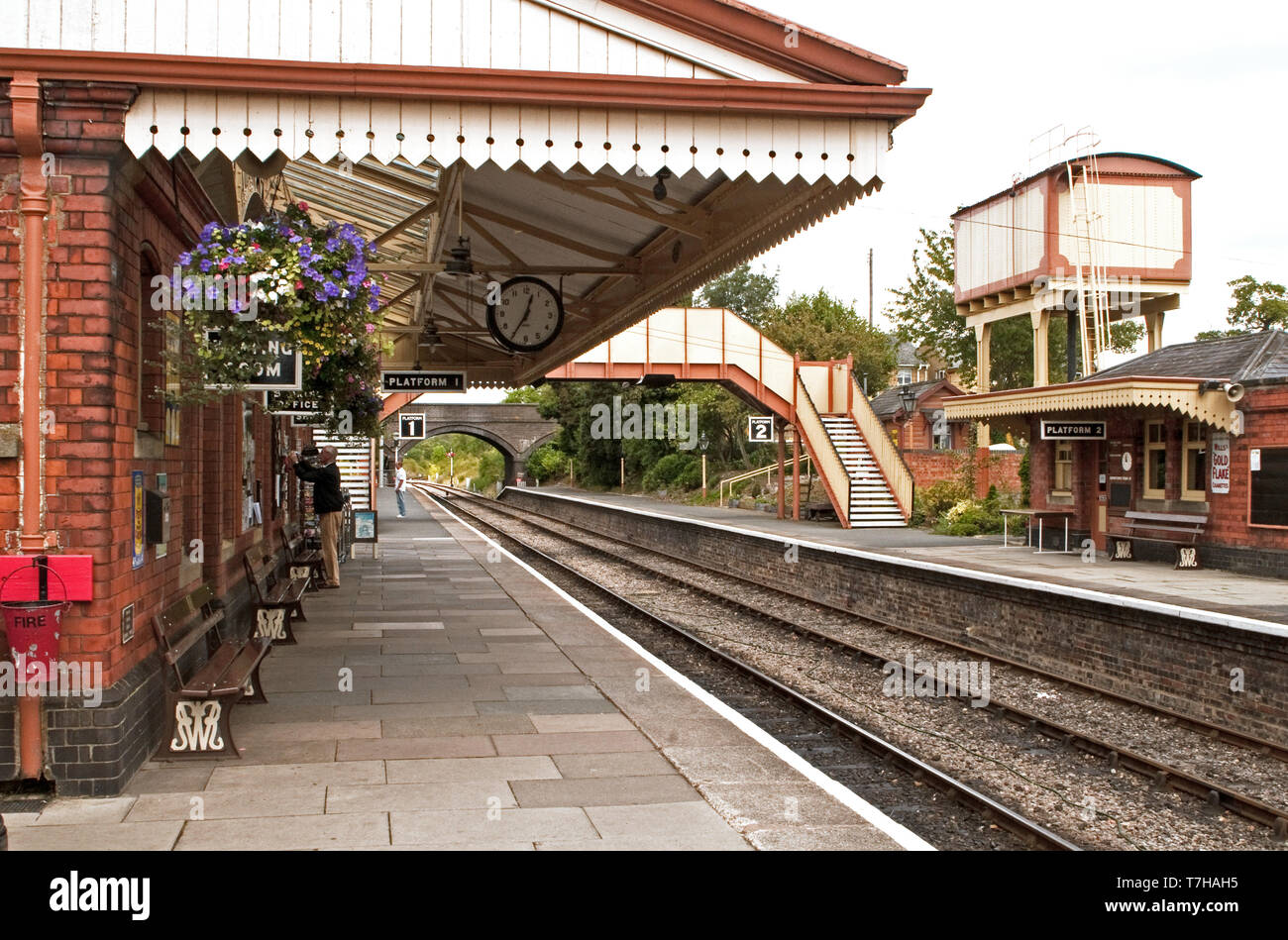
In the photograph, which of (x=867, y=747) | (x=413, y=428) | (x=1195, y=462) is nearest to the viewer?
(x=867, y=747)

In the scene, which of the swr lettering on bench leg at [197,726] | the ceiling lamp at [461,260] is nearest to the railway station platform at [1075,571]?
the ceiling lamp at [461,260]

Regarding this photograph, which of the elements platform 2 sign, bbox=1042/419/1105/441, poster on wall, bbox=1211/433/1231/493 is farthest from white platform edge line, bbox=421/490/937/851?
platform 2 sign, bbox=1042/419/1105/441

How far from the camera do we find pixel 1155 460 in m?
19.7

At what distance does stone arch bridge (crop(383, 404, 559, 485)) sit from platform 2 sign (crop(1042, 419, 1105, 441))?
5171cm

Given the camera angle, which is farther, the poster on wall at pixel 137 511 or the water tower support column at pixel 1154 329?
the water tower support column at pixel 1154 329

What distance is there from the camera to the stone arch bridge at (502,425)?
70.9 m

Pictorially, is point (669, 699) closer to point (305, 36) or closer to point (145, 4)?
point (305, 36)

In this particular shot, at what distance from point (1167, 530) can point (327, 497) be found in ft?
41.5

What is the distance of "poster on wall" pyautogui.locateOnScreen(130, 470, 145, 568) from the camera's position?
625 centimetres

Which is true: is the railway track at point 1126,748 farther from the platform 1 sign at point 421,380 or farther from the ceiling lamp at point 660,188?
Result: the platform 1 sign at point 421,380

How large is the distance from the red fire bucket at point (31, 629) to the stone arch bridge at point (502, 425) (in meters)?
64.3

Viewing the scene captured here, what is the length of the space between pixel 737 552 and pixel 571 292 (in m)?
8.58

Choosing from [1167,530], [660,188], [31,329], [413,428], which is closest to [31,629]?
[31,329]

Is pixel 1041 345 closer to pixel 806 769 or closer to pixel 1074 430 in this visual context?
pixel 1074 430
